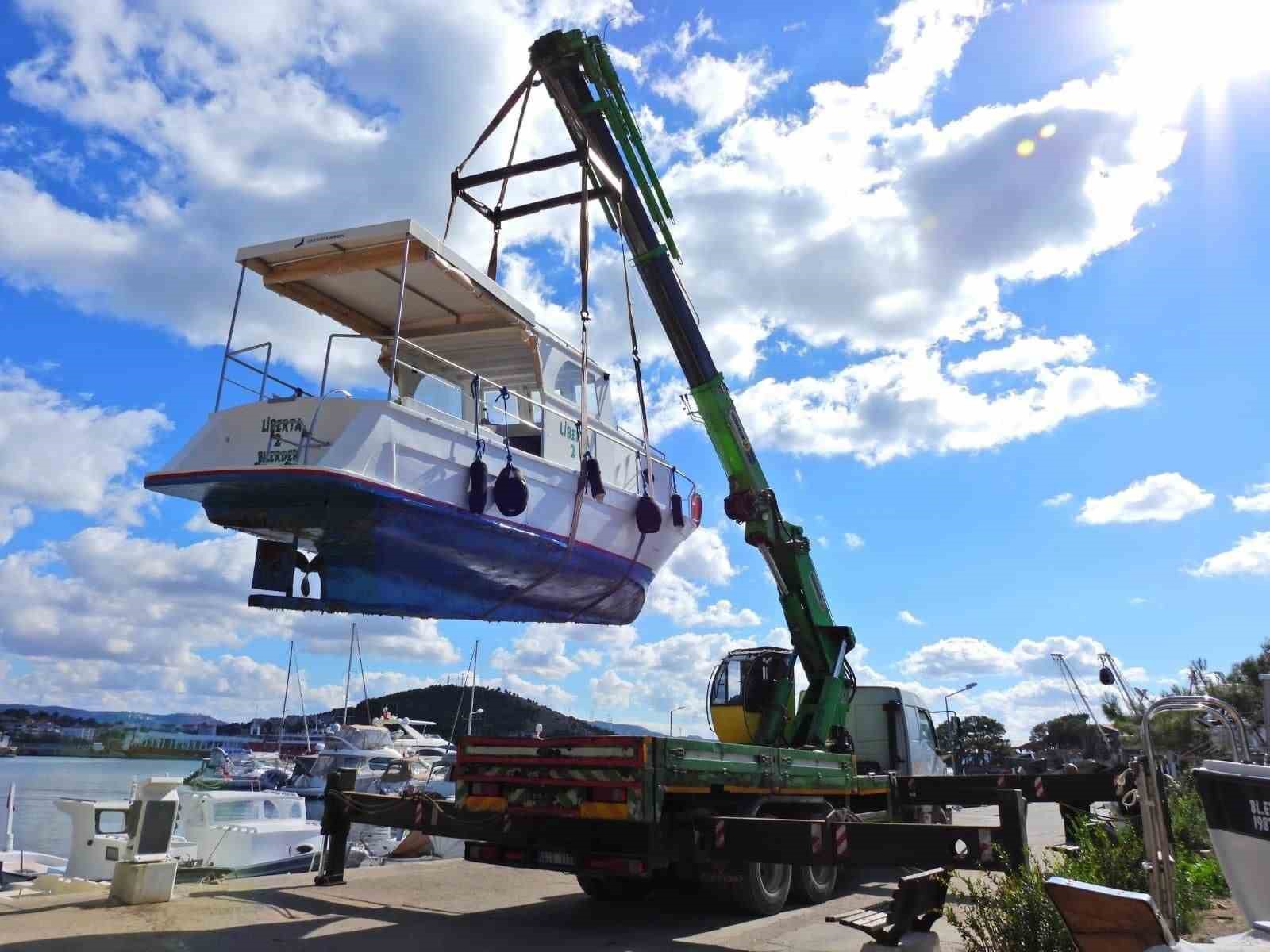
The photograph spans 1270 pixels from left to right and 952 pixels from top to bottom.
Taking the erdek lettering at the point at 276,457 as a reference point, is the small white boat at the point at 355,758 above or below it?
below

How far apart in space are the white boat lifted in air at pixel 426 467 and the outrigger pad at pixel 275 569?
0.05 feet

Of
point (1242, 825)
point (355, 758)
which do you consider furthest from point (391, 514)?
point (355, 758)

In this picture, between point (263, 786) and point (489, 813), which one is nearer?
point (489, 813)

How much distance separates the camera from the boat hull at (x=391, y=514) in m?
8.11

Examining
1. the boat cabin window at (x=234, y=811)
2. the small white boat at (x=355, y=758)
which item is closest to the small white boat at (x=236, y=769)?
the small white boat at (x=355, y=758)

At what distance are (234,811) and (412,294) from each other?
11.6 meters

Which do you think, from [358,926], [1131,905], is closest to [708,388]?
[358,926]

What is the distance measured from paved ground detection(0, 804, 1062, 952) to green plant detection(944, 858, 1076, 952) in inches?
55.1

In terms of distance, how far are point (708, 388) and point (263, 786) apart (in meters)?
33.6

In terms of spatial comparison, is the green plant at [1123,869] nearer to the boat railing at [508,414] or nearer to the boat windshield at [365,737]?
the boat railing at [508,414]

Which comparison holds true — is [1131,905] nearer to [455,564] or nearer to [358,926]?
[358,926]

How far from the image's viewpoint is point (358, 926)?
22.2ft

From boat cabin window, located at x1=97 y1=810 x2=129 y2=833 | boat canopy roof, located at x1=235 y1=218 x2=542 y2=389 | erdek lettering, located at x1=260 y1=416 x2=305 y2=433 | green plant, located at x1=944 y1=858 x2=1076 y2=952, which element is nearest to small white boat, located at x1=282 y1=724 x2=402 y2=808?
boat cabin window, located at x1=97 y1=810 x2=129 y2=833

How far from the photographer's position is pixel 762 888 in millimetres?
7250
